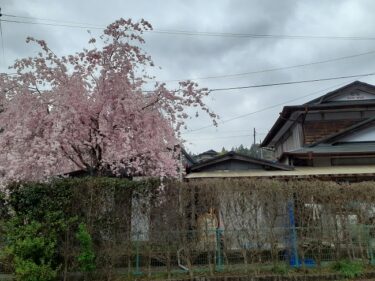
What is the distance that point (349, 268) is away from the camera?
900 centimetres

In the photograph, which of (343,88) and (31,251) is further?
(343,88)

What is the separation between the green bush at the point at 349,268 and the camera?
889 centimetres

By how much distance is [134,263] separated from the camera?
9.06 meters

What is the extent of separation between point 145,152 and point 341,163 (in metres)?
10.0

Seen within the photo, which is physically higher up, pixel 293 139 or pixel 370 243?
pixel 293 139

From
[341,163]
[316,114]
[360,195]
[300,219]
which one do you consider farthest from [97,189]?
[316,114]

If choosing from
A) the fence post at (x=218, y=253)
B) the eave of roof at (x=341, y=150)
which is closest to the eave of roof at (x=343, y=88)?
the eave of roof at (x=341, y=150)

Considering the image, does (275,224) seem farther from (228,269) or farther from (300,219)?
(228,269)

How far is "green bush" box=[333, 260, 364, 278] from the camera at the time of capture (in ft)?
29.2

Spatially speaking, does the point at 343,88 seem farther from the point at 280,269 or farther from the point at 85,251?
the point at 85,251

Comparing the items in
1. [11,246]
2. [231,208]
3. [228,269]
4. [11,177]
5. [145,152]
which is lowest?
[228,269]

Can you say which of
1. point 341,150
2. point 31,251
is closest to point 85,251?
point 31,251

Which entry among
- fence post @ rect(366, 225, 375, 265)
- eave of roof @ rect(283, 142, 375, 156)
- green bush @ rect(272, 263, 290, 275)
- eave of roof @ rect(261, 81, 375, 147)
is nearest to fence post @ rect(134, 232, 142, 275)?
green bush @ rect(272, 263, 290, 275)

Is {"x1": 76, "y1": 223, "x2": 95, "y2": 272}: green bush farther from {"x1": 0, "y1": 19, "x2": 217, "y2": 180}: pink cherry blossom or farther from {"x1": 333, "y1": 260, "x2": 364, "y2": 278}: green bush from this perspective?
{"x1": 333, "y1": 260, "x2": 364, "y2": 278}: green bush
